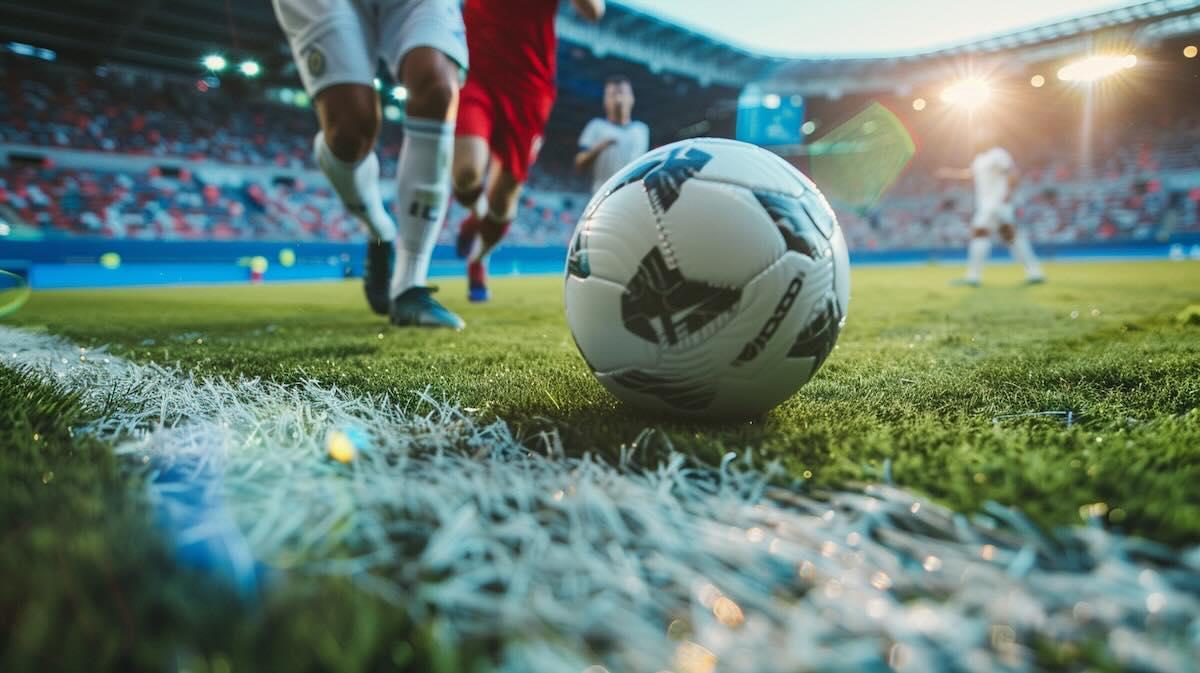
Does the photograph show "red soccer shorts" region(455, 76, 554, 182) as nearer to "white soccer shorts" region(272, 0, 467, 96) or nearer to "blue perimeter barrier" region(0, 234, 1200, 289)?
"white soccer shorts" region(272, 0, 467, 96)

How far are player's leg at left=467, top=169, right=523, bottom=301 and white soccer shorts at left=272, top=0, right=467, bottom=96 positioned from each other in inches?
83.9

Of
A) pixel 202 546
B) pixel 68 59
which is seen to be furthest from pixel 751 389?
pixel 68 59

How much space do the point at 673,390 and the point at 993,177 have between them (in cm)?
1115

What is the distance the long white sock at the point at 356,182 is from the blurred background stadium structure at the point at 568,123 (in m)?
12.4

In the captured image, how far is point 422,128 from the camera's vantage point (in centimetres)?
345

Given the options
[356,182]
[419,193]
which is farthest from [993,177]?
[356,182]

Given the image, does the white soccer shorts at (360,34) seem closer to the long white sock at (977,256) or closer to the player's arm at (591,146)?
the player's arm at (591,146)

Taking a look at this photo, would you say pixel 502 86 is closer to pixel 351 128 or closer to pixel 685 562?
pixel 351 128

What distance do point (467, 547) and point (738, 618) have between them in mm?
354

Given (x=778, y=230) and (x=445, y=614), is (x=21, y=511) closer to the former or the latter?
(x=445, y=614)

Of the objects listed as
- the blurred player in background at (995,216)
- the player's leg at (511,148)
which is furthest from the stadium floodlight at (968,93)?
the player's leg at (511,148)

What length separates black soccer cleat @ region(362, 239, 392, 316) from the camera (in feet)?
14.7

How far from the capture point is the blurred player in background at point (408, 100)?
3148 mm

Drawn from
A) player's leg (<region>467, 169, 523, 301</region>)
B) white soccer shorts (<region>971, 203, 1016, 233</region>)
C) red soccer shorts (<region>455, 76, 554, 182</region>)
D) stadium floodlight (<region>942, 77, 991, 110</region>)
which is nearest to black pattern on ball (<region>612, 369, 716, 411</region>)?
red soccer shorts (<region>455, 76, 554, 182</region>)
